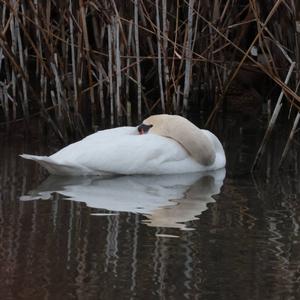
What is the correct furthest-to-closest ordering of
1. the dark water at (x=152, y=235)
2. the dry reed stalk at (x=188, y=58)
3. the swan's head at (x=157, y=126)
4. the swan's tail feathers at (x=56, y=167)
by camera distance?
the dry reed stalk at (x=188, y=58) → the swan's head at (x=157, y=126) → the swan's tail feathers at (x=56, y=167) → the dark water at (x=152, y=235)

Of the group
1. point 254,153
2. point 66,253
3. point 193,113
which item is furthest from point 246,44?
point 66,253

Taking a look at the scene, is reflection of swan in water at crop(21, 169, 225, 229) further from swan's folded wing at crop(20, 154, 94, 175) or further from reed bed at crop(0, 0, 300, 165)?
reed bed at crop(0, 0, 300, 165)

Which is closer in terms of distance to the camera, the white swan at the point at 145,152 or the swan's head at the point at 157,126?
the white swan at the point at 145,152

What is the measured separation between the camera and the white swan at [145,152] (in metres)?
6.43

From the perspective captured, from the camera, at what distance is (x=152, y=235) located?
4.95 meters

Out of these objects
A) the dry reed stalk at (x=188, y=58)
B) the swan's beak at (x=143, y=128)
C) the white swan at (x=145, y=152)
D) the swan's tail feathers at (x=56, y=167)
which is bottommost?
the swan's tail feathers at (x=56, y=167)

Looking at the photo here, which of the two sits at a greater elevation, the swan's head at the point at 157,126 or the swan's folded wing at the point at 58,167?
the swan's head at the point at 157,126

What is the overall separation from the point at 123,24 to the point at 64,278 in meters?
3.95

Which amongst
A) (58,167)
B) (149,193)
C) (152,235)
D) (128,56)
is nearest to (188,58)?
(128,56)

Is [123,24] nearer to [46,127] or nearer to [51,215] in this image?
[46,127]

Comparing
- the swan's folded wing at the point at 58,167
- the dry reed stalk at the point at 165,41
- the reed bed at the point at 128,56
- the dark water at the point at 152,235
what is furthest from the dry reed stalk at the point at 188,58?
the swan's folded wing at the point at 58,167

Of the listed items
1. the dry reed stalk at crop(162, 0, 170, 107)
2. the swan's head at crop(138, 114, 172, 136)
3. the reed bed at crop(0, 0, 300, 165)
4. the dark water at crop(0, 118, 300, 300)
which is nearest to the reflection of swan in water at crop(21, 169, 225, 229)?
the dark water at crop(0, 118, 300, 300)

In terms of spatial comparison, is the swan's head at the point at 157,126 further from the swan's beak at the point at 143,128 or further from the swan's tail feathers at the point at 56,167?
the swan's tail feathers at the point at 56,167

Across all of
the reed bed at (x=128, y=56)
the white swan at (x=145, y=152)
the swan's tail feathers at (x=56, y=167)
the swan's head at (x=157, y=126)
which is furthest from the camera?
the reed bed at (x=128, y=56)
